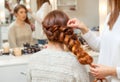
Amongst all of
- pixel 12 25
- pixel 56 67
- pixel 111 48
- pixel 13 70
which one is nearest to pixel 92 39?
pixel 111 48

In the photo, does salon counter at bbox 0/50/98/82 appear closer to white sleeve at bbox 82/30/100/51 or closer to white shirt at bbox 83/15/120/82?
white sleeve at bbox 82/30/100/51

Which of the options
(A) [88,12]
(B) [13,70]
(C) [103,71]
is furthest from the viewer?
(A) [88,12]

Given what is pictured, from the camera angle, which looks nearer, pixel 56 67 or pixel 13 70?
pixel 56 67

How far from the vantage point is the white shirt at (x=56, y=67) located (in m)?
1.05

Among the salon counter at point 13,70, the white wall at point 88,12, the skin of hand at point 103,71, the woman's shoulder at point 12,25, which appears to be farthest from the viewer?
the white wall at point 88,12

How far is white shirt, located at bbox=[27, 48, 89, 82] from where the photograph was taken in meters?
1.05

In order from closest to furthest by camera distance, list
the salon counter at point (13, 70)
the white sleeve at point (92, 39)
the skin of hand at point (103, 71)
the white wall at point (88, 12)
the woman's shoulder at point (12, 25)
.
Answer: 1. the skin of hand at point (103, 71)
2. the white sleeve at point (92, 39)
3. the salon counter at point (13, 70)
4. the woman's shoulder at point (12, 25)
5. the white wall at point (88, 12)

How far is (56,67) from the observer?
1.05m

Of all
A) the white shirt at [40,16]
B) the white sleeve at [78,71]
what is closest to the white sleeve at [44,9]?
the white shirt at [40,16]

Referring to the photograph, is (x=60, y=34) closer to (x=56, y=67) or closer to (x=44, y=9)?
(x=56, y=67)

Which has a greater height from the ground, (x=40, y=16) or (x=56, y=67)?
(x=40, y=16)

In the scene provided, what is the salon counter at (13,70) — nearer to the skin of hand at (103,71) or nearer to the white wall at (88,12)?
the white wall at (88,12)

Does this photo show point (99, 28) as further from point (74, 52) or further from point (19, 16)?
point (74, 52)

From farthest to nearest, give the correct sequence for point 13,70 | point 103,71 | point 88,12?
point 88,12
point 13,70
point 103,71
